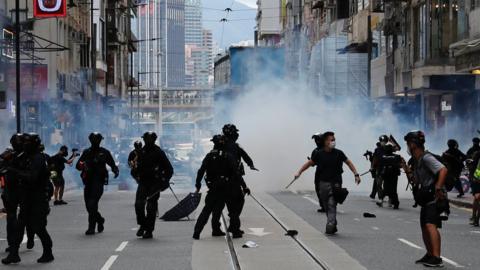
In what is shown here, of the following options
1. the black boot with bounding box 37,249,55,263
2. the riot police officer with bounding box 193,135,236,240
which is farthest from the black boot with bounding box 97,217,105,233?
the black boot with bounding box 37,249,55,263

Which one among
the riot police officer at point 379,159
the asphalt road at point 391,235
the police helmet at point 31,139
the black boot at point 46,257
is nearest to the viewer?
the police helmet at point 31,139

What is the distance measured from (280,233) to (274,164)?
20.8 metres

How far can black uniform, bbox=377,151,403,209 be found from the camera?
24141mm

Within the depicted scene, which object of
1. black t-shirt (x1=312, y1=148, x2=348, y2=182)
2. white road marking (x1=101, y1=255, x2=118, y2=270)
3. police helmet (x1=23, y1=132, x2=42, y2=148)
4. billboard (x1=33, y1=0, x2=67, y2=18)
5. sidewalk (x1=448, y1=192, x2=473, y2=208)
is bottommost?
sidewalk (x1=448, y1=192, x2=473, y2=208)

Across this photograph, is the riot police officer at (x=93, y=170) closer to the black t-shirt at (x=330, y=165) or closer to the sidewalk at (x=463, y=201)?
the black t-shirt at (x=330, y=165)

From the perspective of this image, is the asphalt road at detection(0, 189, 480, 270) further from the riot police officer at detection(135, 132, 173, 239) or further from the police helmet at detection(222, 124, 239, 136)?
the police helmet at detection(222, 124, 239, 136)

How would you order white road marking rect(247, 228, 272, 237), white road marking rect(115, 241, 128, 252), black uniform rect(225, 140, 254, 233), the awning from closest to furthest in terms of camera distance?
white road marking rect(115, 241, 128, 252) < black uniform rect(225, 140, 254, 233) < white road marking rect(247, 228, 272, 237) < the awning

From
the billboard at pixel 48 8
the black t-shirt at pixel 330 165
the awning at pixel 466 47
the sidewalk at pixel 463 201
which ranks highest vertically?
the billboard at pixel 48 8

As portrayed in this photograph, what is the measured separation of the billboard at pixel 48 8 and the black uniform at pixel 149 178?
26.4 meters

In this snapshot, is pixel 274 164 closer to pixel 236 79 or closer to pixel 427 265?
pixel 427 265

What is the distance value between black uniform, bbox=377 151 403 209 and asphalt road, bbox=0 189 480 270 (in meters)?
1.36

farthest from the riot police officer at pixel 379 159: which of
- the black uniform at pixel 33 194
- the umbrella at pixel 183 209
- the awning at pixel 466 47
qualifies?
the black uniform at pixel 33 194

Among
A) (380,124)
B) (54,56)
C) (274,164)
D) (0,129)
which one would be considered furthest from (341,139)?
(54,56)

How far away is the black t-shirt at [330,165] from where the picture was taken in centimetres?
1681
